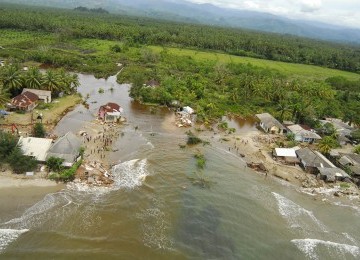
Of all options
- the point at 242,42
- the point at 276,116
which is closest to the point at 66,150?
the point at 276,116

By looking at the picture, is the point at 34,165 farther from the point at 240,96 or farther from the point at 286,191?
the point at 240,96

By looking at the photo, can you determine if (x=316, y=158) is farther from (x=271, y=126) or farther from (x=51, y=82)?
(x=51, y=82)

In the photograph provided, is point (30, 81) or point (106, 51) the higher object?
point (106, 51)

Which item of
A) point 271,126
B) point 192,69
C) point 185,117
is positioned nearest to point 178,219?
point 185,117

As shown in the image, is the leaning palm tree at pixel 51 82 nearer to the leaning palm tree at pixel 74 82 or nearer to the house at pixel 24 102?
the leaning palm tree at pixel 74 82

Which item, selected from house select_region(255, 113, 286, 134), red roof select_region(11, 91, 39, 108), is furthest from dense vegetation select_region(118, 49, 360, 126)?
red roof select_region(11, 91, 39, 108)

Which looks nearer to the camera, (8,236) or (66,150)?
(8,236)

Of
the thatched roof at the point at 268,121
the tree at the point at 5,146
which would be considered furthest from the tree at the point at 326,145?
the tree at the point at 5,146
